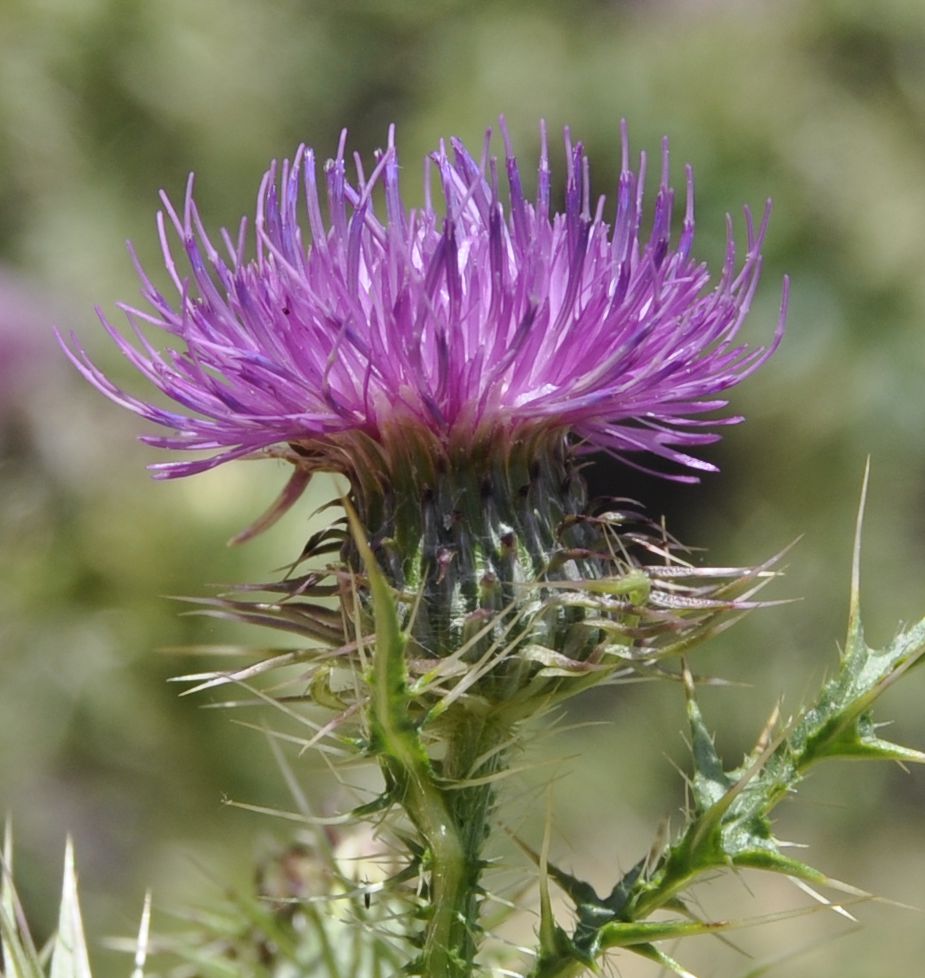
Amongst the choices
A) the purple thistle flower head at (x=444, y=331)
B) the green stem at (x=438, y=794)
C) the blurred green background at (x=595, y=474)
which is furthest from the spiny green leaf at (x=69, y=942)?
the blurred green background at (x=595, y=474)

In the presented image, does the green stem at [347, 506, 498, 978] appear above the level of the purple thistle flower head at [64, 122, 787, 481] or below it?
below

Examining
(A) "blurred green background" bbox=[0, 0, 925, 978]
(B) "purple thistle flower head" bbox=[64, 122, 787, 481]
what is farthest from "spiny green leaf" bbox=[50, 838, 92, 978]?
(A) "blurred green background" bbox=[0, 0, 925, 978]

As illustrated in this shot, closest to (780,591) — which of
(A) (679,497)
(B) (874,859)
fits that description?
(A) (679,497)

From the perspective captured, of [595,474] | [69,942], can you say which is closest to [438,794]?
[69,942]

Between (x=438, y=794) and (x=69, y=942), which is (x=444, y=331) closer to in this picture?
(x=438, y=794)

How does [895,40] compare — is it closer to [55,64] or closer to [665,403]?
[55,64]

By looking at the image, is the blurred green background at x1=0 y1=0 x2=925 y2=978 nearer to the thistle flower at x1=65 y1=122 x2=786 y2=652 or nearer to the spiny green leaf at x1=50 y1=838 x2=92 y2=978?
the spiny green leaf at x1=50 y1=838 x2=92 y2=978

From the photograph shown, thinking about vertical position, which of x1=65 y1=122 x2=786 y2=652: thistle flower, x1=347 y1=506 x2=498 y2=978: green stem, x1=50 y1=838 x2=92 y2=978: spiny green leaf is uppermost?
x1=65 y1=122 x2=786 y2=652: thistle flower
